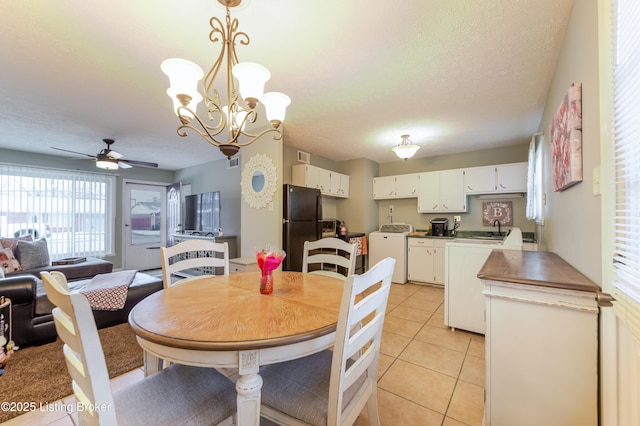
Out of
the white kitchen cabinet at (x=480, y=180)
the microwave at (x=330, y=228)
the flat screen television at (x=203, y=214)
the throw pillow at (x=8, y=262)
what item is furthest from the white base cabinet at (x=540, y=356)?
the throw pillow at (x=8, y=262)

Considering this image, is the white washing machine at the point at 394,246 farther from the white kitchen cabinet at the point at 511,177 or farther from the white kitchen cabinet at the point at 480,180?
the white kitchen cabinet at the point at 511,177

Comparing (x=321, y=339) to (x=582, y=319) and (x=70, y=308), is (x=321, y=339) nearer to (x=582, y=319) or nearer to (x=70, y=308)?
(x=70, y=308)

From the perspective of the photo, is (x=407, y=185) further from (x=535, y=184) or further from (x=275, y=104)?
(x=275, y=104)

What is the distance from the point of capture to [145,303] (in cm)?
128

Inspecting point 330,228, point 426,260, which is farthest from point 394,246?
point 330,228

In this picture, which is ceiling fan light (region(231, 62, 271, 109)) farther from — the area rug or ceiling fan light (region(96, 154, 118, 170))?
ceiling fan light (region(96, 154, 118, 170))

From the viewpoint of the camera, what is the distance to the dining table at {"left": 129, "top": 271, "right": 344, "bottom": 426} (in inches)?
35.0

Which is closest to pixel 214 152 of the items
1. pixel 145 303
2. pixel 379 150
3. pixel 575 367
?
pixel 379 150

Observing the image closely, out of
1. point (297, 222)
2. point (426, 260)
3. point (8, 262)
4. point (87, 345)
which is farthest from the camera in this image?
point (426, 260)

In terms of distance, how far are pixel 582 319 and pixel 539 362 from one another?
0.28 m

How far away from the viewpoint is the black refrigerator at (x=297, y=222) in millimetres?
3449

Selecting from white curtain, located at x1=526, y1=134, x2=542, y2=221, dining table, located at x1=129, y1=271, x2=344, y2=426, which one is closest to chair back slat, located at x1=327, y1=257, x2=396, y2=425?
dining table, located at x1=129, y1=271, x2=344, y2=426

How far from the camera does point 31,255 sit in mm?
3539

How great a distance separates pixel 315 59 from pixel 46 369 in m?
3.20
